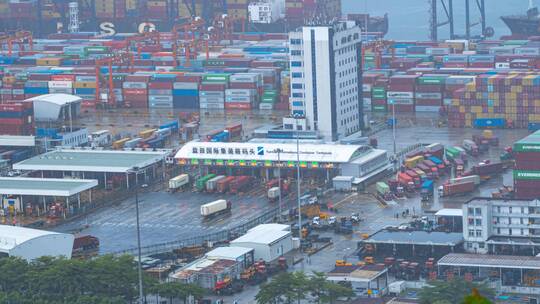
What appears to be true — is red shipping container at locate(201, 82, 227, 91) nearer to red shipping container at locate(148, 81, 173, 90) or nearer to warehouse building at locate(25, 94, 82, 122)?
red shipping container at locate(148, 81, 173, 90)

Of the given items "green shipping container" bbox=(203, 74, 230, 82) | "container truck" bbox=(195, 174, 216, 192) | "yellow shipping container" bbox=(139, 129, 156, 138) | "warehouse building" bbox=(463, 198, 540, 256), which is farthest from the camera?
"green shipping container" bbox=(203, 74, 230, 82)

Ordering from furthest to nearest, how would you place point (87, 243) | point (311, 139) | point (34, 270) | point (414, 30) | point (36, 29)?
point (414, 30)
point (36, 29)
point (311, 139)
point (87, 243)
point (34, 270)

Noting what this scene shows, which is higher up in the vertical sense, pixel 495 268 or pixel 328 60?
pixel 328 60

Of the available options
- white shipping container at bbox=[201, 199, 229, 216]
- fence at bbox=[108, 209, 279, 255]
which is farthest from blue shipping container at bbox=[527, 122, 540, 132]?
fence at bbox=[108, 209, 279, 255]

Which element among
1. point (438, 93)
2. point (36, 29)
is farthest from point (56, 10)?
point (438, 93)

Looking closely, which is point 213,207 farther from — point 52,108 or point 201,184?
point 52,108

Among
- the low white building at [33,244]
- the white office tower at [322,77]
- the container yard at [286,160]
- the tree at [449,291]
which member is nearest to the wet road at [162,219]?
the container yard at [286,160]

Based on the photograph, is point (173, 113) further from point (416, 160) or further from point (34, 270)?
point (34, 270)
